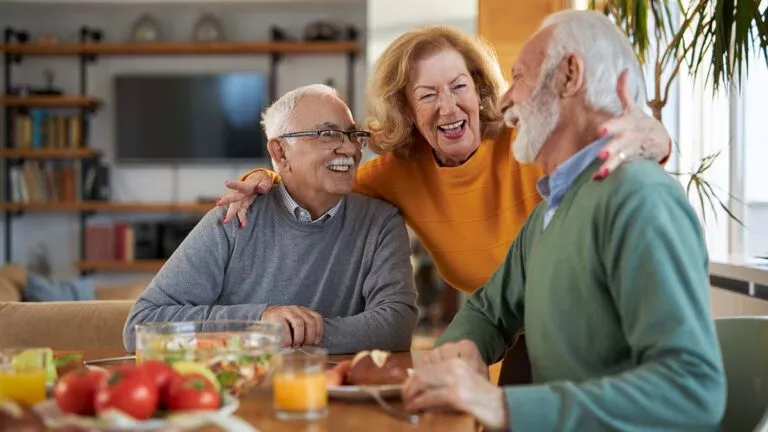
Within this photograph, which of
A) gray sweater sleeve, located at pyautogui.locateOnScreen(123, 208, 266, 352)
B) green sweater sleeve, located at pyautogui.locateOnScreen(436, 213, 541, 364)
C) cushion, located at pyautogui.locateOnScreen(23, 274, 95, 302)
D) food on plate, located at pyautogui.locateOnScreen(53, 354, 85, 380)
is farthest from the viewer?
cushion, located at pyautogui.locateOnScreen(23, 274, 95, 302)

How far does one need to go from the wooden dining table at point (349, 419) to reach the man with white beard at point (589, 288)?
0.03m

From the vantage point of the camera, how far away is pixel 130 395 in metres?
1.15

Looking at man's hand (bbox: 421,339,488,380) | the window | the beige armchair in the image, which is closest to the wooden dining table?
man's hand (bbox: 421,339,488,380)

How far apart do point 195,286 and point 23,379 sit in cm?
84

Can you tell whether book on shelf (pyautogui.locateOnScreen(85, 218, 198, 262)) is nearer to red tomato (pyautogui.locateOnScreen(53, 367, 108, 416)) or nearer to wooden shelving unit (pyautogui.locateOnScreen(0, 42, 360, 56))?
wooden shelving unit (pyautogui.locateOnScreen(0, 42, 360, 56))

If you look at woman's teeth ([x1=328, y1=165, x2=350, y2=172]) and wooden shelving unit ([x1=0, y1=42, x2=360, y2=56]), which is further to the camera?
wooden shelving unit ([x1=0, y1=42, x2=360, y2=56])

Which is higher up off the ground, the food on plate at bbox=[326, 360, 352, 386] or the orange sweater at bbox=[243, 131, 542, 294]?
the orange sweater at bbox=[243, 131, 542, 294]

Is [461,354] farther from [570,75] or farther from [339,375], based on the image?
[570,75]

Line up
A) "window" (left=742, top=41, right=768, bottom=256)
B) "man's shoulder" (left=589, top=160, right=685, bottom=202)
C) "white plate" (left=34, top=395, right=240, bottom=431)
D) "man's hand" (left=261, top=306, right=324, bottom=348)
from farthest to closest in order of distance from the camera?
1. "window" (left=742, top=41, right=768, bottom=256)
2. "man's hand" (left=261, top=306, right=324, bottom=348)
3. "man's shoulder" (left=589, top=160, right=685, bottom=202)
4. "white plate" (left=34, top=395, right=240, bottom=431)

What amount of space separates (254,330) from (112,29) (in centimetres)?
660

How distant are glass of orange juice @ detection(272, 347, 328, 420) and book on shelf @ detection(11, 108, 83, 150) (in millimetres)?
6537

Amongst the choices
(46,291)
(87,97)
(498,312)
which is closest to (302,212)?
(498,312)

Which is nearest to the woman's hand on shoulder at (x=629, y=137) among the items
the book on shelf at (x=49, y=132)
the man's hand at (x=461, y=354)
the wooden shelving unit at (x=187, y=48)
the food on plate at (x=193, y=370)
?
the man's hand at (x=461, y=354)

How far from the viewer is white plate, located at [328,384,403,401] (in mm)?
1457
